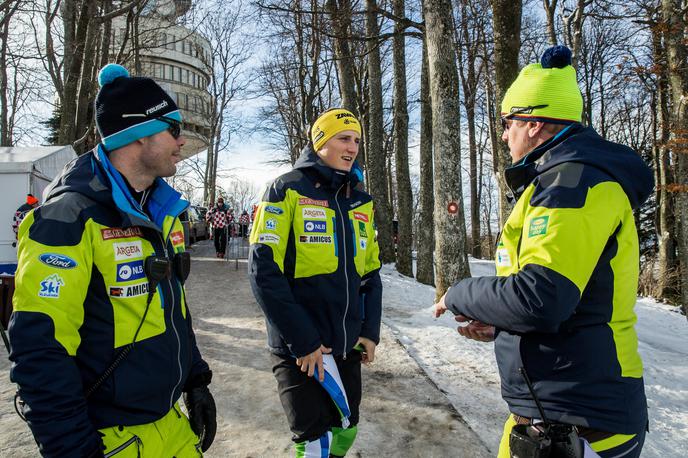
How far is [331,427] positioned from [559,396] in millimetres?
1295

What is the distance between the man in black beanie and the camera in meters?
1.49

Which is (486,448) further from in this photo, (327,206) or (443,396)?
(327,206)

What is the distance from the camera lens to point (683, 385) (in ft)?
15.7

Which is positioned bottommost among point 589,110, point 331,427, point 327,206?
point 331,427

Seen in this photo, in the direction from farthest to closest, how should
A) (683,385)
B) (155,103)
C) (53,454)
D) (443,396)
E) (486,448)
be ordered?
(683,385), (443,396), (486,448), (155,103), (53,454)

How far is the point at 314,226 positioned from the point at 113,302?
1.11 meters

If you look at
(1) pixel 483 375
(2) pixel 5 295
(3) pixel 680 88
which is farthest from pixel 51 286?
(3) pixel 680 88

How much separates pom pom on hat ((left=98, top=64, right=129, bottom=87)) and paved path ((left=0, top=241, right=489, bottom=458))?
2645 mm

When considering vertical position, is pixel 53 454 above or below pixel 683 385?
above

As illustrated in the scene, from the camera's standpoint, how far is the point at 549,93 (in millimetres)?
1889

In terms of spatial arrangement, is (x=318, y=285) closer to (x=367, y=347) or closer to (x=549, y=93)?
(x=367, y=347)

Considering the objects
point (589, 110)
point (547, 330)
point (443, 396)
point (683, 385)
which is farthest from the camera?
point (589, 110)

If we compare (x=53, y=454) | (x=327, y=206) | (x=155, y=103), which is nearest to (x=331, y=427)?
(x=327, y=206)

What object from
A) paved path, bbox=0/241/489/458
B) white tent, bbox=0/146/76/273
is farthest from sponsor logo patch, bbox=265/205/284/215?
→ white tent, bbox=0/146/76/273
